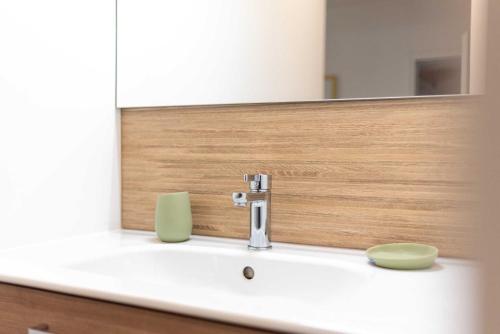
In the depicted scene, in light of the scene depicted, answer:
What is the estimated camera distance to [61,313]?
0.83 m

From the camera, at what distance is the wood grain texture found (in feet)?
3.39

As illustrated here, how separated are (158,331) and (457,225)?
0.68m

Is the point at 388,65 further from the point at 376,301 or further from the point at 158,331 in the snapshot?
the point at 158,331

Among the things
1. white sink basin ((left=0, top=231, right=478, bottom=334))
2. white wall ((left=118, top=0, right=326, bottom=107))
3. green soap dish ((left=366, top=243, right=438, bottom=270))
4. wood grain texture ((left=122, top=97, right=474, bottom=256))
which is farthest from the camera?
white wall ((left=118, top=0, right=326, bottom=107))

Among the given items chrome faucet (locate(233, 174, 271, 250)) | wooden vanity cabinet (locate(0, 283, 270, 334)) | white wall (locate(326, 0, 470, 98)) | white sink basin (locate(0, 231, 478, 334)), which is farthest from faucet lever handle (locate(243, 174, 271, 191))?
wooden vanity cabinet (locate(0, 283, 270, 334))

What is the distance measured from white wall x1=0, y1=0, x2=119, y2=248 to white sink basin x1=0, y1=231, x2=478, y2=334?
0.07 metres

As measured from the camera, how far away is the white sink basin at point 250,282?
2.11 ft

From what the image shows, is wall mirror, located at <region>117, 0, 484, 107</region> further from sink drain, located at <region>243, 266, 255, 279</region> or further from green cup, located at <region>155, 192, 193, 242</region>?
sink drain, located at <region>243, 266, 255, 279</region>

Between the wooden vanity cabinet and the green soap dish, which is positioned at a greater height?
the green soap dish

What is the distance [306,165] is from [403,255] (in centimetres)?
30

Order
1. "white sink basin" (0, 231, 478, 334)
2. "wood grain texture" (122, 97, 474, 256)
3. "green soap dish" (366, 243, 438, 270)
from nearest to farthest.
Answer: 1. "white sink basin" (0, 231, 478, 334)
2. "green soap dish" (366, 243, 438, 270)
3. "wood grain texture" (122, 97, 474, 256)

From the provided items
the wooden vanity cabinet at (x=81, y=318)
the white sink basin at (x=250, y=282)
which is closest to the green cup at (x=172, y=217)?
the white sink basin at (x=250, y=282)

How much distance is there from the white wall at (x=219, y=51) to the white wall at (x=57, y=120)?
3.2 inches

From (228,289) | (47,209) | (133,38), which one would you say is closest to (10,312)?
(47,209)
